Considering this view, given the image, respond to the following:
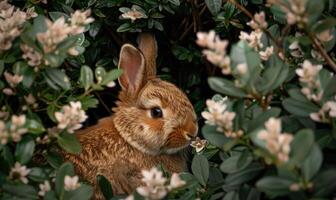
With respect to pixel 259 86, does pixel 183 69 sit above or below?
below

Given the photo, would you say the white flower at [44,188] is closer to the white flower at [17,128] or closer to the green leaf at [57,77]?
the white flower at [17,128]

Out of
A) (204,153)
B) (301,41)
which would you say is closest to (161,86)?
(204,153)

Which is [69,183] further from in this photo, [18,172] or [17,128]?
[17,128]

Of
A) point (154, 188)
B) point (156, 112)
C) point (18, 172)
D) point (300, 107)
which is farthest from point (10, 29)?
point (156, 112)

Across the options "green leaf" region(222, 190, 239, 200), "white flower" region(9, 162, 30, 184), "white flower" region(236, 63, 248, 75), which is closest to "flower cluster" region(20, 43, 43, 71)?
"white flower" region(9, 162, 30, 184)

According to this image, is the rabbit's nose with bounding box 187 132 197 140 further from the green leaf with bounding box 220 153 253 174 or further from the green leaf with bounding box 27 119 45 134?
the green leaf with bounding box 27 119 45 134

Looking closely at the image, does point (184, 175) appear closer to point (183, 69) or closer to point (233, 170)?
point (233, 170)
